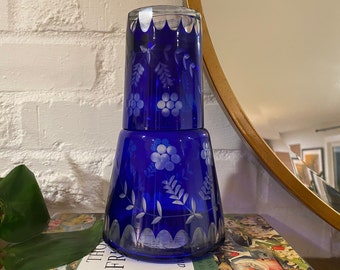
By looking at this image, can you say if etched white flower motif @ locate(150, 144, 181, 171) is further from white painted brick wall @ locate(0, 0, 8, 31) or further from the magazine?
white painted brick wall @ locate(0, 0, 8, 31)

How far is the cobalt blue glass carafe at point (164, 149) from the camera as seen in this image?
1.25 feet

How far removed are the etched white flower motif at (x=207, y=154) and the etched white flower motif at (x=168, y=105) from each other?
5 centimetres

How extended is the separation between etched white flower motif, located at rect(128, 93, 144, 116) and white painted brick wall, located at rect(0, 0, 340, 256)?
0.14 meters

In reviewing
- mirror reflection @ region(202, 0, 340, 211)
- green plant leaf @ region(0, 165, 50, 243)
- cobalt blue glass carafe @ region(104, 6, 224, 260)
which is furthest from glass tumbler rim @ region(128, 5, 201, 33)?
green plant leaf @ region(0, 165, 50, 243)

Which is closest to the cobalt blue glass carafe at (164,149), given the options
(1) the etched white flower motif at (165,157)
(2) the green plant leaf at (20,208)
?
(1) the etched white flower motif at (165,157)

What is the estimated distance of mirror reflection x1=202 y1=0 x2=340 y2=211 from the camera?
0.50 m

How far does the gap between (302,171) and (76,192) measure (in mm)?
306

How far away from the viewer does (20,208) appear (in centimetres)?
44

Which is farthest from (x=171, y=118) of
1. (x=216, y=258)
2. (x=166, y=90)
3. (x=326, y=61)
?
(x=326, y=61)

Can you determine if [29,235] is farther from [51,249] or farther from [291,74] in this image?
[291,74]

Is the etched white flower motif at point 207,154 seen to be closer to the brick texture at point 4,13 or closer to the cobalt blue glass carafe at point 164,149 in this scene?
the cobalt blue glass carafe at point 164,149

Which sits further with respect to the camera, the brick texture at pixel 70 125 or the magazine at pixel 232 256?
the brick texture at pixel 70 125

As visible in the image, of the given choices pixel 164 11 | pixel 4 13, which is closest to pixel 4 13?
pixel 4 13

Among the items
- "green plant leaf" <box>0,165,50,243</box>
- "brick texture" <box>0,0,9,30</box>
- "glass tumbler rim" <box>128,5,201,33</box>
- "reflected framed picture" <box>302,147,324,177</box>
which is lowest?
"green plant leaf" <box>0,165,50,243</box>
